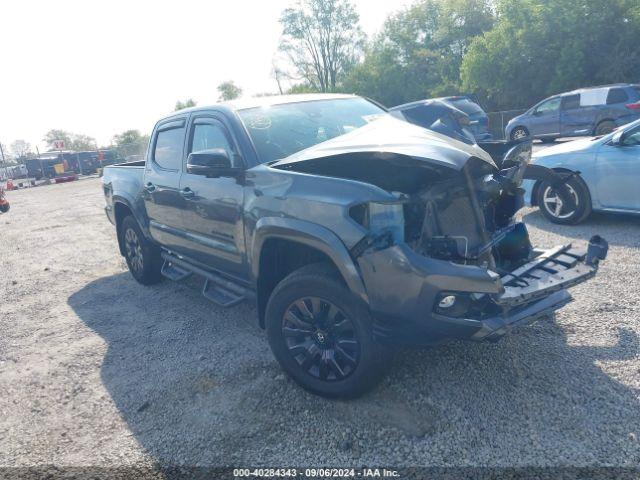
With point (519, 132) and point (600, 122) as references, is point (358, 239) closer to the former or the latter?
point (600, 122)

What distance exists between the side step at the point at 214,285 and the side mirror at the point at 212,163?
973 millimetres

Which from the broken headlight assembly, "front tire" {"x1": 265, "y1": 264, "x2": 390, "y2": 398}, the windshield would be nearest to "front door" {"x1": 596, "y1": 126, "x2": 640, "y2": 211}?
the windshield

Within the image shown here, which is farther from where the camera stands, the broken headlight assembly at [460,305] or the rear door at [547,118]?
the rear door at [547,118]

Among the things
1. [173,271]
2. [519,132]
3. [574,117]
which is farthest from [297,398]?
[519,132]

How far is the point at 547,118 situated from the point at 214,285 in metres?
15.6

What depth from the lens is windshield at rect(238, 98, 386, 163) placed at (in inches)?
144

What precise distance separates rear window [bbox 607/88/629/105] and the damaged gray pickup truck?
13121 millimetres

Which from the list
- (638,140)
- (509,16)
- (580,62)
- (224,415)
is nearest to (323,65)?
(509,16)

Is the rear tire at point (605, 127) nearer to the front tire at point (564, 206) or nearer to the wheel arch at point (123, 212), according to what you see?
the front tire at point (564, 206)

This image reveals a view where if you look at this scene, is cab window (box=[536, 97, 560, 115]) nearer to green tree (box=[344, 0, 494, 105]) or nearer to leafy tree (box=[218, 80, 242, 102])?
green tree (box=[344, 0, 494, 105])

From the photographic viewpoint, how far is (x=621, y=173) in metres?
5.78

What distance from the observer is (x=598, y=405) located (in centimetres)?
276

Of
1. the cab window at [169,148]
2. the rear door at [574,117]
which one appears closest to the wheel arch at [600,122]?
the rear door at [574,117]

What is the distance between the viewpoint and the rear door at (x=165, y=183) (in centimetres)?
458
